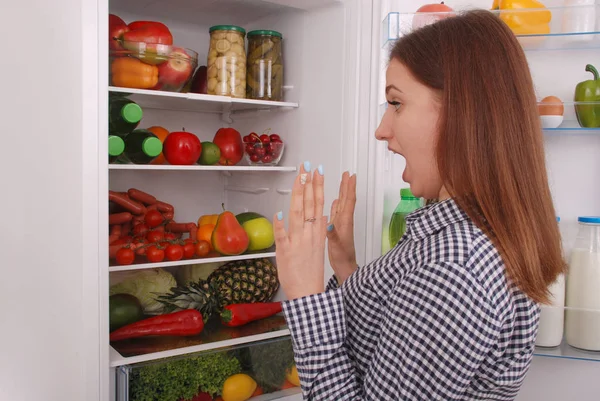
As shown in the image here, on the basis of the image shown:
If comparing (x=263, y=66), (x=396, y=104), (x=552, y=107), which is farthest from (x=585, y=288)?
(x=263, y=66)

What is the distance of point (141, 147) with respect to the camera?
1607 mm

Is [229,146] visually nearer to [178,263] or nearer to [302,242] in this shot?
[178,263]

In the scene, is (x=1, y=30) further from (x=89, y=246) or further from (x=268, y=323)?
(x=268, y=323)

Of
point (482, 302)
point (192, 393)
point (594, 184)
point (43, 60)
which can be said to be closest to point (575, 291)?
point (594, 184)

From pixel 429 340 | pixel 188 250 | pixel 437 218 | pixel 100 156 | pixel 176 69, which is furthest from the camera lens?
pixel 188 250

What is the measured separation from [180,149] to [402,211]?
656 mm

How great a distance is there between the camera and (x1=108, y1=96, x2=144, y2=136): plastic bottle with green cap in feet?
5.05

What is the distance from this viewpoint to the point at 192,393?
63.2 inches

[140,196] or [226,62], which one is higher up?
[226,62]

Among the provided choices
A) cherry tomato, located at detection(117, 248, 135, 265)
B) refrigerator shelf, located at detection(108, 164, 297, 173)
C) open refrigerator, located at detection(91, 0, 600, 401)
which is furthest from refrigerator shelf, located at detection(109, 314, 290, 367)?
refrigerator shelf, located at detection(108, 164, 297, 173)

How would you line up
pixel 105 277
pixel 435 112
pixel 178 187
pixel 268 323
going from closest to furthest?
pixel 435 112
pixel 105 277
pixel 268 323
pixel 178 187

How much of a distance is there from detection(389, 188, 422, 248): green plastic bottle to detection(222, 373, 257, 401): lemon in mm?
574

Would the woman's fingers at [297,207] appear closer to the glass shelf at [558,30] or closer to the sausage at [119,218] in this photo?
the glass shelf at [558,30]

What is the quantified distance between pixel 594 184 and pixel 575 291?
27 centimetres
